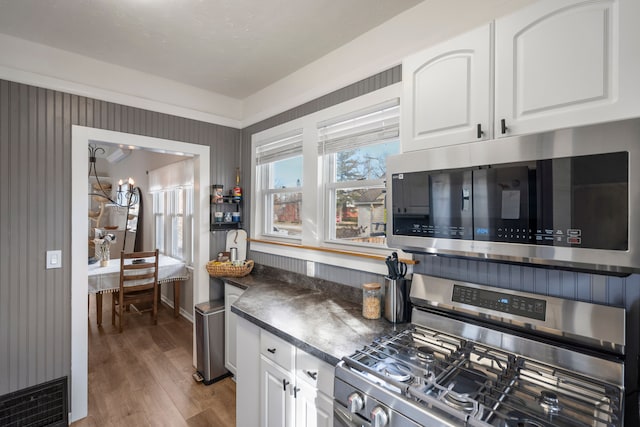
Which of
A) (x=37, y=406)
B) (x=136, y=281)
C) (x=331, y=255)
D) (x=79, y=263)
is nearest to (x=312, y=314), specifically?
(x=331, y=255)

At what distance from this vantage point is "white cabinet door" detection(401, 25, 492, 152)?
3.68ft

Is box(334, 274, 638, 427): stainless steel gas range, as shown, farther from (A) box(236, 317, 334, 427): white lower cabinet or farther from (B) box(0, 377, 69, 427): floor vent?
(B) box(0, 377, 69, 427): floor vent

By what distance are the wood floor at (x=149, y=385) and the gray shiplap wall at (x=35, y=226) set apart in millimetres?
472

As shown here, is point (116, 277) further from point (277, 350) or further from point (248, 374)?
point (277, 350)

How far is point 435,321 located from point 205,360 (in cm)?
201

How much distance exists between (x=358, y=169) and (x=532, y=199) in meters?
1.16

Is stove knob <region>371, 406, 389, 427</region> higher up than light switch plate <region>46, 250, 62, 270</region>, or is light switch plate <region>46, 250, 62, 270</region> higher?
light switch plate <region>46, 250, 62, 270</region>

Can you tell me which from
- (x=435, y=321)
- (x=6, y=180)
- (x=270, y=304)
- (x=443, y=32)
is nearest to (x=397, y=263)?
(x=435, y=321)

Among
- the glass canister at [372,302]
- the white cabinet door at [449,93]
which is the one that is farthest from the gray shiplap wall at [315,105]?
the glass canister at [372,302]

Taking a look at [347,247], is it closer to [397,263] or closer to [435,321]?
[397,263]

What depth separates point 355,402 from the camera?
3.38ft

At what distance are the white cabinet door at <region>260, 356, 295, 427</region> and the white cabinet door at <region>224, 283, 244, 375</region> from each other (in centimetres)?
94

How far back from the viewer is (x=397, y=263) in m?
1.59

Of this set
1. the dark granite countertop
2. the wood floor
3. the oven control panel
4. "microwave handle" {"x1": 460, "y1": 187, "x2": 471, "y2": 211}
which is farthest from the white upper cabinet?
the wood floor
